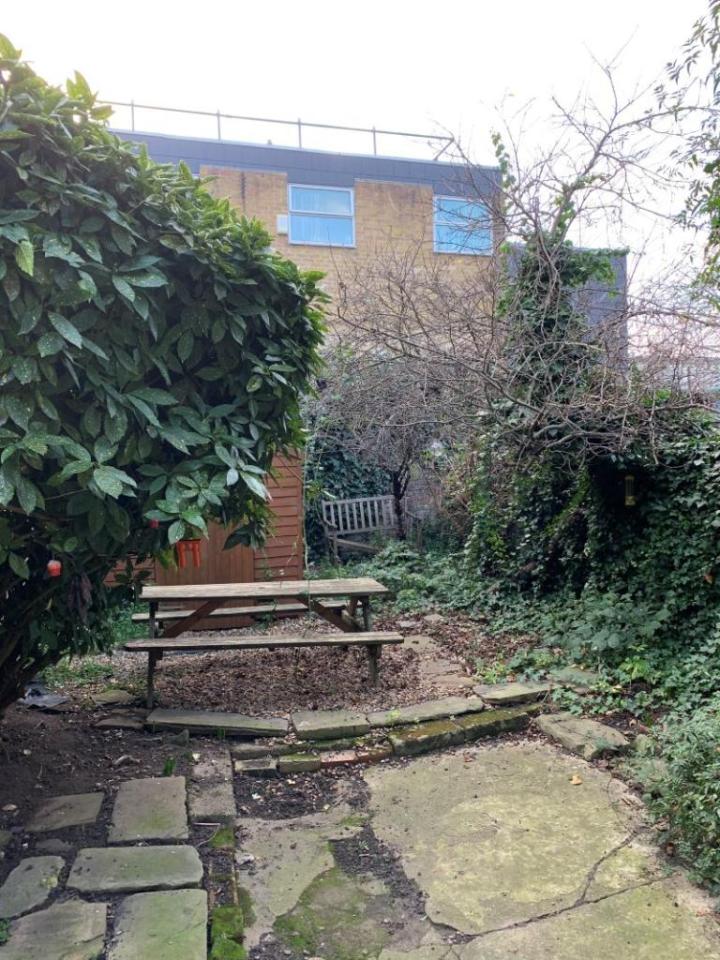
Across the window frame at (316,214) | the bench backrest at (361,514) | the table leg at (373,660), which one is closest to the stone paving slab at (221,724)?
the table leg at (373,660)

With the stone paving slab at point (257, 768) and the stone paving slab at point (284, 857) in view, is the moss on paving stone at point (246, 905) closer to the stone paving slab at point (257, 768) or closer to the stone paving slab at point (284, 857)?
the stone paving slab at point (284, 857)

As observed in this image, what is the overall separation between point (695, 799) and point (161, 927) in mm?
2011

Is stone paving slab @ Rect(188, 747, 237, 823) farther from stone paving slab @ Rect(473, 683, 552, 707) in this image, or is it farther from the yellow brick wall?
the yellow brick wall

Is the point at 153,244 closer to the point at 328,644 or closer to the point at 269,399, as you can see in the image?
the point at 269,399

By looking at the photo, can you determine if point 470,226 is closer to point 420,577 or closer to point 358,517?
point 420,577

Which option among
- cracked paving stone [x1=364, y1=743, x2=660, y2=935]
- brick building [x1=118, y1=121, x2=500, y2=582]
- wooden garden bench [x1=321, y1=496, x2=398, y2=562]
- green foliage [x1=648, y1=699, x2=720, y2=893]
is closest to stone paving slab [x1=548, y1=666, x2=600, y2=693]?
cracked paving stone [x1=364, y1=743, x2=660, y2=935]

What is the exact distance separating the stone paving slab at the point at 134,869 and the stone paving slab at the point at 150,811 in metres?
0.12

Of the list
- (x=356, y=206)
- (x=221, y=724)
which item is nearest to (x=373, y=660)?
(x=221, y=724)

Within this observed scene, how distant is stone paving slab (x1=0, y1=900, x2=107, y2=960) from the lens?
85.0 inches

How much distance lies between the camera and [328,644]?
468 centimetres

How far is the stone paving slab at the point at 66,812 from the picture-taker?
9.89 feet

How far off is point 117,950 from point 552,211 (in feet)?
18.5

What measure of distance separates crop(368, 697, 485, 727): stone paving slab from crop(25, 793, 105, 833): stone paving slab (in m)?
1.63

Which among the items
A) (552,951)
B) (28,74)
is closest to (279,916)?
(552,951)
